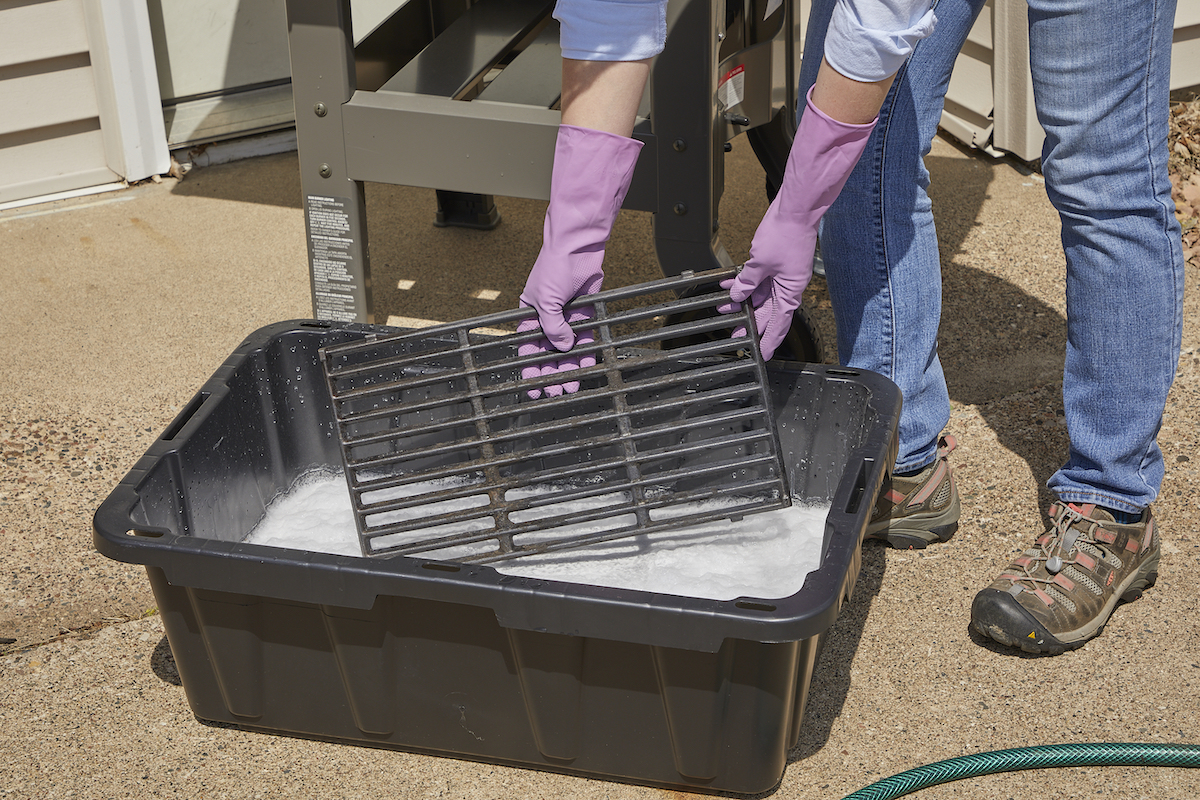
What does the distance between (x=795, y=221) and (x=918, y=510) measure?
537mm

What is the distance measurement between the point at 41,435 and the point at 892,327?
4.62 feet

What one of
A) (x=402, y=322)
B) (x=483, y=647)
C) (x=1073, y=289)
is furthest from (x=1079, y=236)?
(x=402, y=322)

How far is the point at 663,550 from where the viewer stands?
1458 millimetres

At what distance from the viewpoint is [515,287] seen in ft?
7.79

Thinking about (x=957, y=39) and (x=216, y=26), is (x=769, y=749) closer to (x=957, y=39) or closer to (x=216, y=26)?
(x=957, y=39)

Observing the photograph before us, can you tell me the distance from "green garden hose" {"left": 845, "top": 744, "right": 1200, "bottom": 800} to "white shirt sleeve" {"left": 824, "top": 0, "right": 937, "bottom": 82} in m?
0.76

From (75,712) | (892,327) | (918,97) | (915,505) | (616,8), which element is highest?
(616,8)

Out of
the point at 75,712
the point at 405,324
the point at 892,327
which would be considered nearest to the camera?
the point at 75,712

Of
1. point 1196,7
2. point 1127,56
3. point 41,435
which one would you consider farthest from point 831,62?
point 1196,7

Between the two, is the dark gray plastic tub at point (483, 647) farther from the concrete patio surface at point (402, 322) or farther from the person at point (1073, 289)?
the person at point (1073, 289)

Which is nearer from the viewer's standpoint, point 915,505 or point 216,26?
point 915,505

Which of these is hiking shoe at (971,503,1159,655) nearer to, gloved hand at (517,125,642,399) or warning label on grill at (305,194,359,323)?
gloved hand at (517,125,642,399)

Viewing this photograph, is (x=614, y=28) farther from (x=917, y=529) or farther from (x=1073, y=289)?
(x=917, y=529)

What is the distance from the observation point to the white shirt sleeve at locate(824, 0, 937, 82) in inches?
43.6
